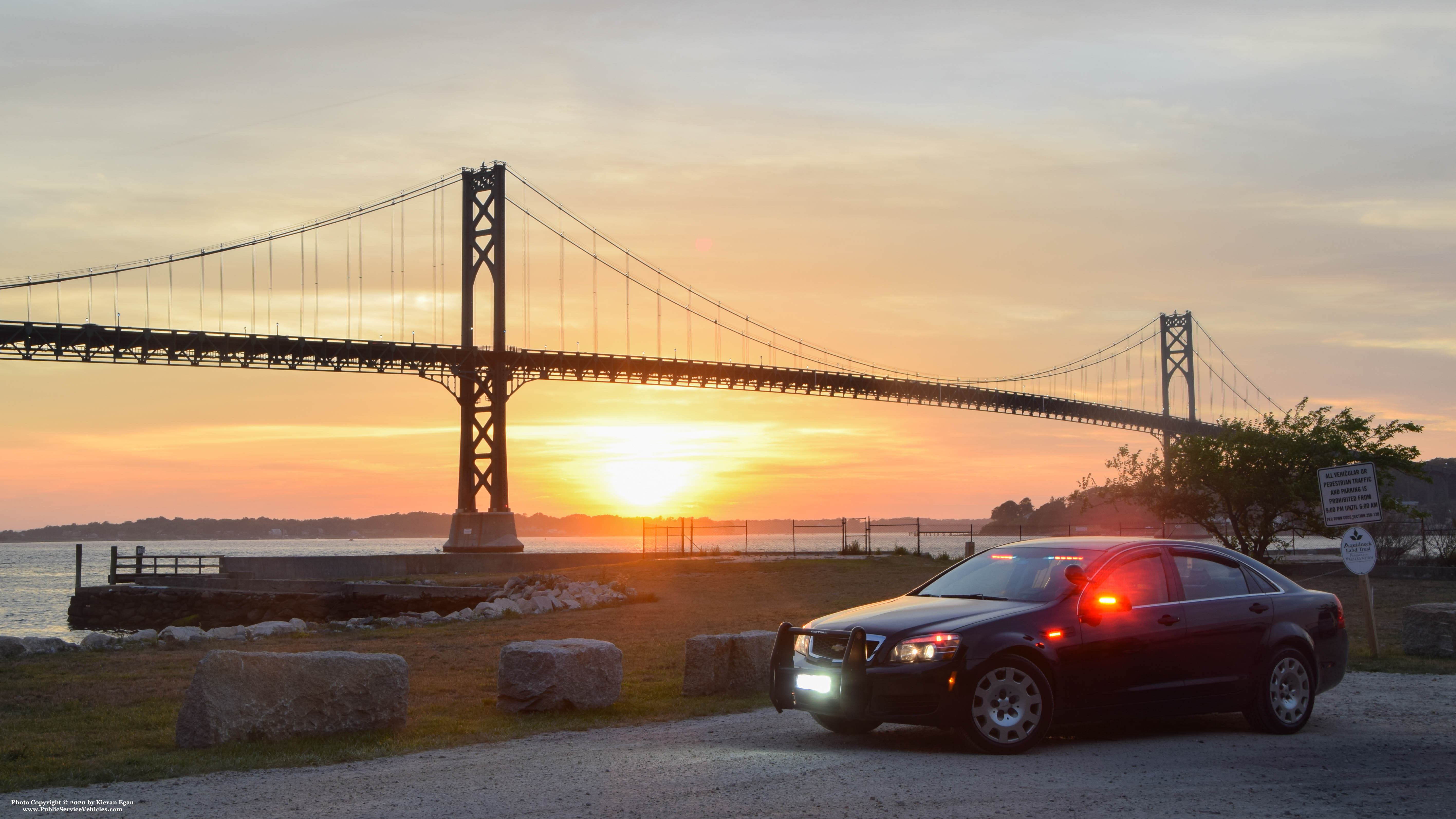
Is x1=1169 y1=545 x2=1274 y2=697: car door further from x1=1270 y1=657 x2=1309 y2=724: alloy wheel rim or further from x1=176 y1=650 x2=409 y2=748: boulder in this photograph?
x1=176 y1=650 x2=409 y2=748: boulder

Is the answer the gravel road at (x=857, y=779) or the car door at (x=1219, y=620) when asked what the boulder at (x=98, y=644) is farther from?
the car door at (x=1219, y=620)

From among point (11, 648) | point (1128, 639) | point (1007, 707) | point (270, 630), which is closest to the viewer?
point (1007, 707)

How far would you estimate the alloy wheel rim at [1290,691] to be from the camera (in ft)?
29.0

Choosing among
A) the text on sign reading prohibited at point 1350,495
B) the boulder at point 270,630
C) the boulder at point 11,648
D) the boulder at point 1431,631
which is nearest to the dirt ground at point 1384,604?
the boulder at point 1431,631

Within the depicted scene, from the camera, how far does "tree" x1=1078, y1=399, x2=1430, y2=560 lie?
2667 cm

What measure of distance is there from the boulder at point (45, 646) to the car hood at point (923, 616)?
12.9m

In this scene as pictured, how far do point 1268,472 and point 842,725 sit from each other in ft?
69.2

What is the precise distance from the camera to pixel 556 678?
10.2 m

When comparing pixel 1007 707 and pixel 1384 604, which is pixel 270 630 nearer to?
pixel 1007 707

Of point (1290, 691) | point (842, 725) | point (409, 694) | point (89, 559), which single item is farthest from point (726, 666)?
point (89, 559)

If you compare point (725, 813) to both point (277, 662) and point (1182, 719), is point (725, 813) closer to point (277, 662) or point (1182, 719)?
point (277, 662)

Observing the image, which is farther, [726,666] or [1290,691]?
[726,666]

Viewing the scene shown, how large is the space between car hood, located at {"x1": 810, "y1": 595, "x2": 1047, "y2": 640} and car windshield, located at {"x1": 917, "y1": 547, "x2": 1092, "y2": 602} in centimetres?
14

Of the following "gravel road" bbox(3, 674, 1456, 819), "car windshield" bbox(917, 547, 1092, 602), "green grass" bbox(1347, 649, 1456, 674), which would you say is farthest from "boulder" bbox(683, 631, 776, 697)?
"green grass" bbox(1347, 649, 1456, 674)
